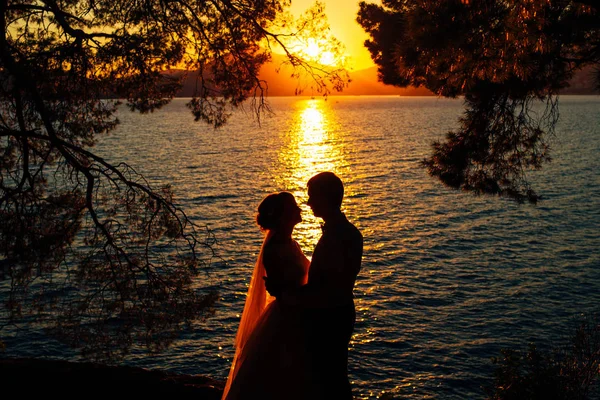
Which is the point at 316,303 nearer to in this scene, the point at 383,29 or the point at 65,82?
the point at 65,82

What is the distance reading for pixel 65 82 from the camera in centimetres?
893

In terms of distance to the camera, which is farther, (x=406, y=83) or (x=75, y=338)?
(x=406, y=83)

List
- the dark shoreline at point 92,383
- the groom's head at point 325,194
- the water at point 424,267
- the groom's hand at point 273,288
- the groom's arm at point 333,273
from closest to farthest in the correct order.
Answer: the groom's arm at point 333,273 < the groom's head at point 325,194 < the groom's hand at point 273,288 < the dark shoreline at point 92,383 < the water at point 424,267

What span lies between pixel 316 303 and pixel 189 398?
3.61 meters

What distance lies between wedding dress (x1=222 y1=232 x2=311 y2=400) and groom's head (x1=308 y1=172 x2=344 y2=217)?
619 millimetres

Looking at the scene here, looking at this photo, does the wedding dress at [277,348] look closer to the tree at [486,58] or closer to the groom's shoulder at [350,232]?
the groom's shoulder at [350,232]

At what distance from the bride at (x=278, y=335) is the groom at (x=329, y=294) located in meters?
0.16

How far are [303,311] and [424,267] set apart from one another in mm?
21729

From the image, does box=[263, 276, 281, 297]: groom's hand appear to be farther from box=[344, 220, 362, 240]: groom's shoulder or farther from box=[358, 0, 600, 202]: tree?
box=[358, 0, 600, 202]: tree

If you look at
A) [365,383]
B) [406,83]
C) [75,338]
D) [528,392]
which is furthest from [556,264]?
[75,338]

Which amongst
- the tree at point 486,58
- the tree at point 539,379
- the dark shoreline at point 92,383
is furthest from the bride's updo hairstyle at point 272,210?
the tree at point 539,379

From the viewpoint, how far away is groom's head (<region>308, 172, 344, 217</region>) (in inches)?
179

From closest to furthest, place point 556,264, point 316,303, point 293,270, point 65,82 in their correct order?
point 316,303
point 293,270
point 65,82
point 556,264

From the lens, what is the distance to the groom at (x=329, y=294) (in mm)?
4426
